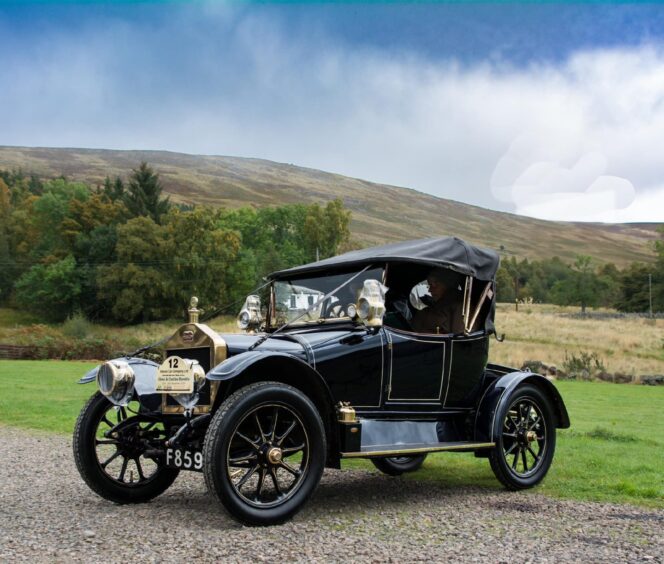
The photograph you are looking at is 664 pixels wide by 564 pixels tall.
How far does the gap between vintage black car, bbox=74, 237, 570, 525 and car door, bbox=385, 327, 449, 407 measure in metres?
0.02

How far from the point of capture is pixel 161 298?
75.8m

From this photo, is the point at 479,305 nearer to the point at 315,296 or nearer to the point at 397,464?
the point at 315,296

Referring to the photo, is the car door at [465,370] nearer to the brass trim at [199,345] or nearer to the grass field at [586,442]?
the grass field at [586,442]

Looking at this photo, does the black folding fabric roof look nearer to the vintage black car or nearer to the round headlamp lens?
the vintage black car

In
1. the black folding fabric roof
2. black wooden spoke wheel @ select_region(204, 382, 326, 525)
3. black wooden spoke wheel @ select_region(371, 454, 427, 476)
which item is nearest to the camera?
black wooden spoke wheel @ select_region(204, 382, 326, 525)

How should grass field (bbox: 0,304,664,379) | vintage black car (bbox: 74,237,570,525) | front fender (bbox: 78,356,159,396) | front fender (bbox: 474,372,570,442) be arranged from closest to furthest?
vintage black car (bbox: 74,237,570,525) < front fender (bbox: 78,356,159,396) < front fender (bbox: 474,372,570,442) < grass field (bbox: 0,304,664,379)

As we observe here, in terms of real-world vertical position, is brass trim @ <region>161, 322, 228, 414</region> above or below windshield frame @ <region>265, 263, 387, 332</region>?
below

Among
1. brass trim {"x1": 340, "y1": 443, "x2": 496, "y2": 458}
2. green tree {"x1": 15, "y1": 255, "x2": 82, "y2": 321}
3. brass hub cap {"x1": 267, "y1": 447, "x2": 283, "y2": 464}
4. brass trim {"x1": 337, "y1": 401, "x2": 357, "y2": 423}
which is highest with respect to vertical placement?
brass trim {"x1": 337, "y1": 401, "x2": 357, "y2": 423}

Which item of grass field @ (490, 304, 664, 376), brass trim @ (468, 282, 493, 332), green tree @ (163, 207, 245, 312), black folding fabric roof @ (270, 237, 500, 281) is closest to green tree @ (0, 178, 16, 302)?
green tree @ (163, 207, 245, 312)

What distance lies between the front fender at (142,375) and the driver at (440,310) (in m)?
2.81

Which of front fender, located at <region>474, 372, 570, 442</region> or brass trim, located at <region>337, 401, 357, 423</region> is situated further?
front fender, located at <region>474, 372, 570, 442</region>

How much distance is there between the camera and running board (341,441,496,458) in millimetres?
6707

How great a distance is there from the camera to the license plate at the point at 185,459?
609 centimetres

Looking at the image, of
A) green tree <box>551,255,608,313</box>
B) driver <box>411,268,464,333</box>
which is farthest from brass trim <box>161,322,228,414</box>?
green tree <box>551,255,608,313</box>
